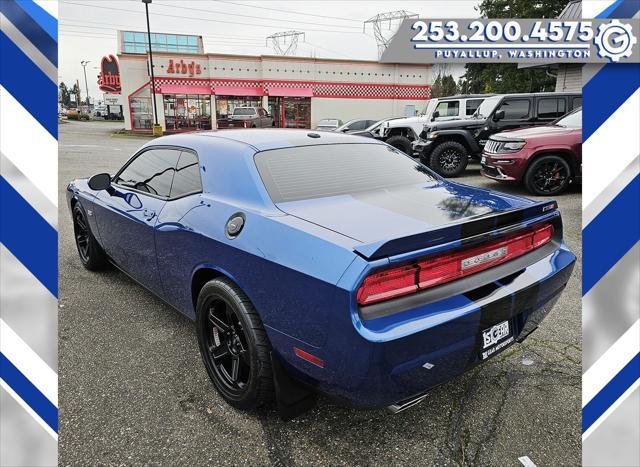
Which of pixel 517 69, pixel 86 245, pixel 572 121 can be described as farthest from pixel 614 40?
pixel 517 69

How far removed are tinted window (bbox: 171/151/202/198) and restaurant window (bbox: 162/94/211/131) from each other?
1125 inches

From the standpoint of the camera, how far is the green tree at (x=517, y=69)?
3122 centimetres

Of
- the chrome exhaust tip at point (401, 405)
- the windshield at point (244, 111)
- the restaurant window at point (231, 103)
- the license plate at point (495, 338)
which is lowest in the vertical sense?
the chrome exhaust tip at point (401, 405)

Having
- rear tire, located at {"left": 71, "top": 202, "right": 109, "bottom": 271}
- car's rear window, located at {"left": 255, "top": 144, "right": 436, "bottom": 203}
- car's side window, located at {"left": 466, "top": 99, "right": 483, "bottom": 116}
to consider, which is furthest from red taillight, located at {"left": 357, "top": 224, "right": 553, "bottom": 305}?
car's side window, located at {"left": 466, "top": 99, "right": 483, "bottom": 116}

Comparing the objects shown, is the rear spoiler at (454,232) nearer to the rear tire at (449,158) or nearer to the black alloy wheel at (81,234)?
the black alloy wheel at (81,234)

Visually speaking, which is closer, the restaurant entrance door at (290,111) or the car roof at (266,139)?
the car roof at (266,139)

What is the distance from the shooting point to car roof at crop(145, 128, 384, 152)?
9.51ft

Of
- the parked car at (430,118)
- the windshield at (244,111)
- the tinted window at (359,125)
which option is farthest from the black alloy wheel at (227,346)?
→ the windshield at (244,111)

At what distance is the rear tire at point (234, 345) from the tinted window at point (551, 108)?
10316 millimetres

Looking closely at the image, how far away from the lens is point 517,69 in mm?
31828

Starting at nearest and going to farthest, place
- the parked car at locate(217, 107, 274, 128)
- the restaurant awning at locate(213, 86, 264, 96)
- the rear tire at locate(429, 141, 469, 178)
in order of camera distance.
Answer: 1. the rear tire at locate(429, 141, 469, 178)
2. the parked car at locate(217, 107, 274, 128)
3. the restaurant awning at locate(213, 86, 264, 96)

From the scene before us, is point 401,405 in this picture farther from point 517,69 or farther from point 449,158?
point 517,69

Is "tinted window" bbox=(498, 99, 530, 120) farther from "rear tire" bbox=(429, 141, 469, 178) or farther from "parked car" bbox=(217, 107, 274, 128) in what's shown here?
"parked car" bbox=(217, 107, 274, 128)

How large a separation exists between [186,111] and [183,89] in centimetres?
149
